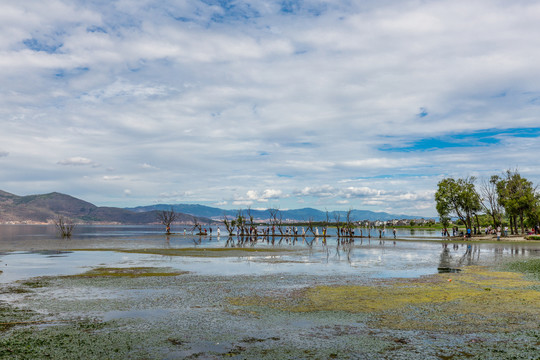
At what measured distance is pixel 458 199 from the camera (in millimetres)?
79562

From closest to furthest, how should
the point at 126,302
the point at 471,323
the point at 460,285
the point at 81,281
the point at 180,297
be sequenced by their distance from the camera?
the point at 471,323 → the point at 126,302 → the point at 180,297 → the point at 460,285 → the point at 81,281

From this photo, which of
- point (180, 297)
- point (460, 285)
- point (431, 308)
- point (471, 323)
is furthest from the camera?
point (460, 285)

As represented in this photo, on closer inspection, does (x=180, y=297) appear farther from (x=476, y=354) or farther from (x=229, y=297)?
Result: (x=476, y=354)

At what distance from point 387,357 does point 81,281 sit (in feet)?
60.8

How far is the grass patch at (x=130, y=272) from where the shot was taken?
25.3m

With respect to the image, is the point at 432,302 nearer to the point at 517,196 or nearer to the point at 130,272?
the point at 130,272

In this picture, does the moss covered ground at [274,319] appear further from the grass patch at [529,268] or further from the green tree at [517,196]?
the green tree at [517,196]

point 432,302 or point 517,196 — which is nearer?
point 432,302

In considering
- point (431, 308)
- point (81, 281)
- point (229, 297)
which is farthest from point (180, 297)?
point (431, 308)

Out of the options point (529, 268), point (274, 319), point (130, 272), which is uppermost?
point (529, 268)

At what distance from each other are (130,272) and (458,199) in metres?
69.9

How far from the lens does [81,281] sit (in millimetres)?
22656

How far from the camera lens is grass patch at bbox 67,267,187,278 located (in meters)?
25.3

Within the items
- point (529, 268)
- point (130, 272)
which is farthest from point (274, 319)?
point (529, 268)
